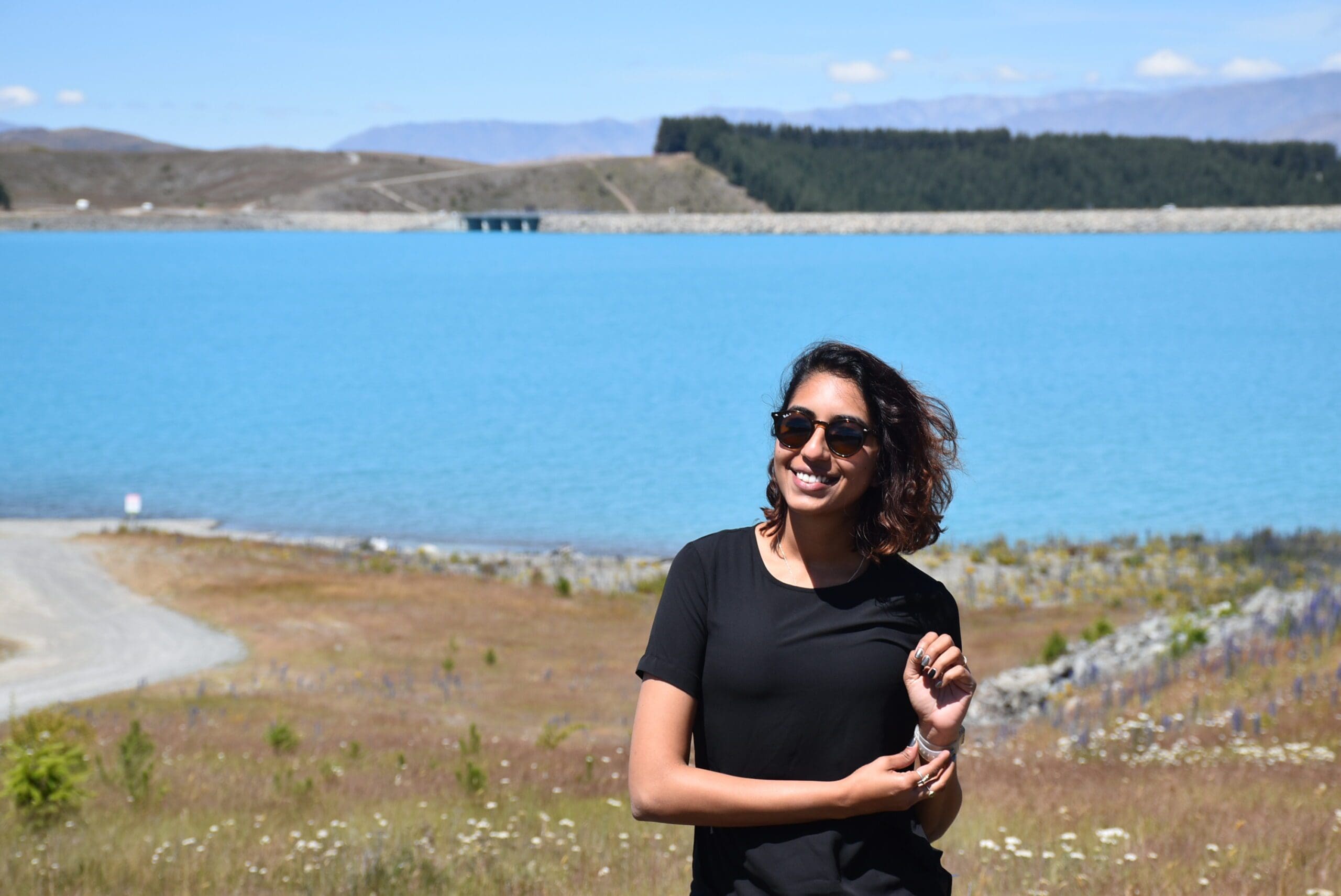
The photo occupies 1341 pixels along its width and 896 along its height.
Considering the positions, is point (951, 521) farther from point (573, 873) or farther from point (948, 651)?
point (948, 651)

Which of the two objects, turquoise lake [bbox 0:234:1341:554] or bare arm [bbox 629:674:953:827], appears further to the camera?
turquoise lake [bbox 0:234:1341:554]

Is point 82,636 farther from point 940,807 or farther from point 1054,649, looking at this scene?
point 940,807

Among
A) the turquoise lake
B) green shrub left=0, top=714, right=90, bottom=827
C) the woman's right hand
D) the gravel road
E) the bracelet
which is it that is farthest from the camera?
the turquoise lake

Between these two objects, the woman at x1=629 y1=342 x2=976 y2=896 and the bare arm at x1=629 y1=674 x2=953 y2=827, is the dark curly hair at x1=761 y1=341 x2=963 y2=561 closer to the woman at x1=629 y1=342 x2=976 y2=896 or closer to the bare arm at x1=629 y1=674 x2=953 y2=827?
the woman at x1=629 y1=342 x2=976 y2=896

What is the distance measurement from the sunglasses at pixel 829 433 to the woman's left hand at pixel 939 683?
1.51 ft

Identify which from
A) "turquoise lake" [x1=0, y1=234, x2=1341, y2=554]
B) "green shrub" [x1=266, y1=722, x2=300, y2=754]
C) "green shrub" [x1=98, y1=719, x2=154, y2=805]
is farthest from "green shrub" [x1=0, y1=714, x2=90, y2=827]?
"turquoise lake" [x1=0, y1=234, x2=1341, y2=554]

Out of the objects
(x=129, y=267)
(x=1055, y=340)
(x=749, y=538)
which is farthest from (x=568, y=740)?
(x=129, y=267)

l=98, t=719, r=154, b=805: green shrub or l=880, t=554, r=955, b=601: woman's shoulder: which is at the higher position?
l=880, t=554, r=955, b=601: woman's shoulder

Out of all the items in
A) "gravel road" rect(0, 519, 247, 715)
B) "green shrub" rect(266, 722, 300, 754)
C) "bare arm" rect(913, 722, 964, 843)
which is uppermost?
"bare arm" rect(913, 722, 964, 843)

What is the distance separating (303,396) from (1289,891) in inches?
2566

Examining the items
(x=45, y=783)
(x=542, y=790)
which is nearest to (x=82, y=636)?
(x=45, y=783)

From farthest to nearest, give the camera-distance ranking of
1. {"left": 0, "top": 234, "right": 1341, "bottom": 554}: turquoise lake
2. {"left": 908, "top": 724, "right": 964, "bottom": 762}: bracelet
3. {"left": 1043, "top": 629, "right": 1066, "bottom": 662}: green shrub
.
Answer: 1. {"left": 0, "top": 234, "right": 1341, "bottom": 554}: turquoise lake
2. {"left": 1043, "top": 629, "right": 1066, "bottom": 662}: green shrub
3. {"left": 908, "top": 724, "right": 964, "bottom": 762}: bracelet

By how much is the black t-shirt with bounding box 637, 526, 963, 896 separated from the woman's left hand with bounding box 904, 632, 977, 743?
0.04 metres

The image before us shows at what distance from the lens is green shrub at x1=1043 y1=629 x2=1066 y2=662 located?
15758 mm
